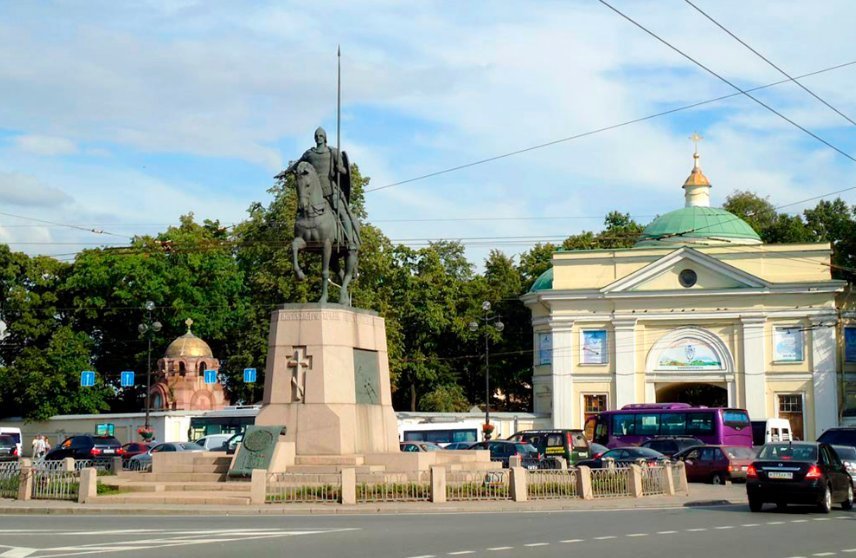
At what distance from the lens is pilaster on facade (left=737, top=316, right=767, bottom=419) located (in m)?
66.6

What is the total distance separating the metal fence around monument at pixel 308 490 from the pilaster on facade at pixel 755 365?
45136 millimetres

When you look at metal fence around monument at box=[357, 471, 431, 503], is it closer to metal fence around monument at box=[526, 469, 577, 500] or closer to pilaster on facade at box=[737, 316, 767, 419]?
metal fence around monument at box=[526, 469, 577, 500]

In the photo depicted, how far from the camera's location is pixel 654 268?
6881 centimetres

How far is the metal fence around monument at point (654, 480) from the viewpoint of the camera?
29953 millimetres

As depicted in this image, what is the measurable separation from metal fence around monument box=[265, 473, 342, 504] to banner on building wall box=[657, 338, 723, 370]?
45.3m

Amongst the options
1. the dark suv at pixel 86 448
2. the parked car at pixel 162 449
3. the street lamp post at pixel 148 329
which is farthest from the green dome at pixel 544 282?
the parked car at pixel 162 449

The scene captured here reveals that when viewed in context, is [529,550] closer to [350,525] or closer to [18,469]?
[350,525]

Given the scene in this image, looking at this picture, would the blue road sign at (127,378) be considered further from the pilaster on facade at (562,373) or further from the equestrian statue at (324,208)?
the equestrian statue at (324,208)

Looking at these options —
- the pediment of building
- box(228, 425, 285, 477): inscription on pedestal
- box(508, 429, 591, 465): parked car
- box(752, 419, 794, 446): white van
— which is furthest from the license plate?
the pediment of building

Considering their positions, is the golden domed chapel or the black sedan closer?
the black sedan

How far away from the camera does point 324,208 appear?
1171 inches

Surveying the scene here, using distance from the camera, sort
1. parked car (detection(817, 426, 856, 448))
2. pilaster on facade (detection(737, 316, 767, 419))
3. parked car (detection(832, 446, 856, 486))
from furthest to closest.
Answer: pilaster on facade (detection(737, 316, 767, 419)), parked car (detection(817, 426, 856, 448)), parked car (detection(832, 446, 856, 486))

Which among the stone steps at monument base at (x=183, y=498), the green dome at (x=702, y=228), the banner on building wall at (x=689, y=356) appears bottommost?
the stone steps at monument base at (x=183, y=498)

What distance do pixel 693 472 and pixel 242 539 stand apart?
2522 centimetres
